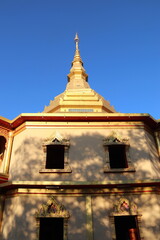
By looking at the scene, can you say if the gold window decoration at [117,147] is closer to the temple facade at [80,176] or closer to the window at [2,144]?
the temple facade at [80,176]

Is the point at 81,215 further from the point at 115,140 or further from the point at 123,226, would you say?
the point at 123,226

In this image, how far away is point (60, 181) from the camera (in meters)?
9.37

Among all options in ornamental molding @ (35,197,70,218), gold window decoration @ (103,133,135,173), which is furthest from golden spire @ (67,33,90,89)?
ornamental molding @ (35,197,70,218)

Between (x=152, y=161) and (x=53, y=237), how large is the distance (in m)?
7.59

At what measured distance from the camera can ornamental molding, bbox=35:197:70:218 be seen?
8.92 metres

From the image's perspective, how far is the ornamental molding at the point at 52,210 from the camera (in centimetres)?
892

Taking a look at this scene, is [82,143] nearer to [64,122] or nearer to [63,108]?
[64,122]

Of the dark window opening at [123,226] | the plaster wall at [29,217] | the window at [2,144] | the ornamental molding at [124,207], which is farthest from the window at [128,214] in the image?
the window at [2,144]

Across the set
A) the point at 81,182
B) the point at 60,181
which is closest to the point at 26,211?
the point at 60,181

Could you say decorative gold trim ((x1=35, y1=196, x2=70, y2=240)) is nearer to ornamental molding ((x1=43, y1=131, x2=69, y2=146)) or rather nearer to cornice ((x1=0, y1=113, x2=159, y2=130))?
ornamental molding ((x1=43, y1=131, x2=69, y2=146))

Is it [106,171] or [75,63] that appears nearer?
[106,171]

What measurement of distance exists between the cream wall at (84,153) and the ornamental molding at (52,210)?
3.37 feet

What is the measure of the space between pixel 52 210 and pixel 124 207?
9.87 ft

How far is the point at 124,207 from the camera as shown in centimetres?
918
